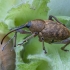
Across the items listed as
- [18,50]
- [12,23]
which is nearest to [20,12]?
[12,23]

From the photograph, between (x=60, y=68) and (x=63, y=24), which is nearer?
(x=60, y=68)

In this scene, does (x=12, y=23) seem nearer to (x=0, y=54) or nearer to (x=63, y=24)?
(x=0, y=54)

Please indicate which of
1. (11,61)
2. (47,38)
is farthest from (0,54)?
(47,38)

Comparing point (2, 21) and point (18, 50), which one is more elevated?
point (2, 21)
